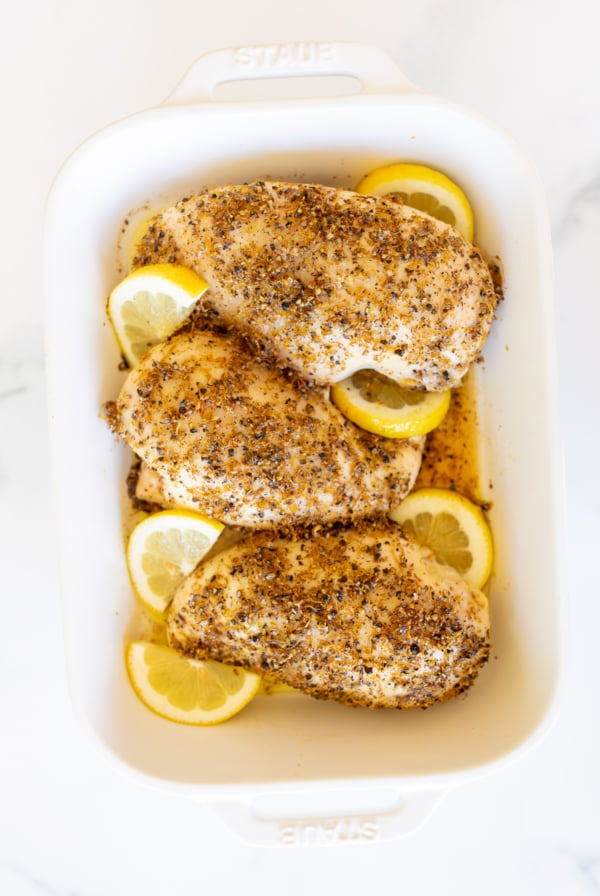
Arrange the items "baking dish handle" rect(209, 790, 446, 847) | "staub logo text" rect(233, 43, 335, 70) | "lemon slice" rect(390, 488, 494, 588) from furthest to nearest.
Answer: "lemon slice" rect(390, 488, 494, 588), "baking dish handle" rect(209, 790, 446, 847), "staub logo text" rect(233, 43, 335, 70)

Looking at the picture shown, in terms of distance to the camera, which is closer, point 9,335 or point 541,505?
point 541,505

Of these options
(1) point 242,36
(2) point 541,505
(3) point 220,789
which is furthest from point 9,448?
(2) point 541,505

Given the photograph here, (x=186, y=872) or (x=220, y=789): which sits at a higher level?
(x=220, y=789)

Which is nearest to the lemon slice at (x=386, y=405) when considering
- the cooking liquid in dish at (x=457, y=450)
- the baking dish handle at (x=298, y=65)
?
the cooking liquid in dish at (x=457, y=450)

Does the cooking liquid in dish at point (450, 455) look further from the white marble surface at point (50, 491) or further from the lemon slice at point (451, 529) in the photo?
the white marble surface at point (50, 491)

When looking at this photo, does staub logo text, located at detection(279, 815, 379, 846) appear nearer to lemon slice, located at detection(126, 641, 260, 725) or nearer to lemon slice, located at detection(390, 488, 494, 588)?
lemon slice, located at detection(126, 641, 260, 725)

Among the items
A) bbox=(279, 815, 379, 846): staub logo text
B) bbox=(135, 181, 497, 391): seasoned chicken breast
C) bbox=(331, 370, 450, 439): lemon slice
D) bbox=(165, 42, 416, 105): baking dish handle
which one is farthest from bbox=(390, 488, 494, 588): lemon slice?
bbox=(165, 42, 416, 105): baking dish handle

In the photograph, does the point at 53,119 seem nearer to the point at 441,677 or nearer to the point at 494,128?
the point at 494,128
